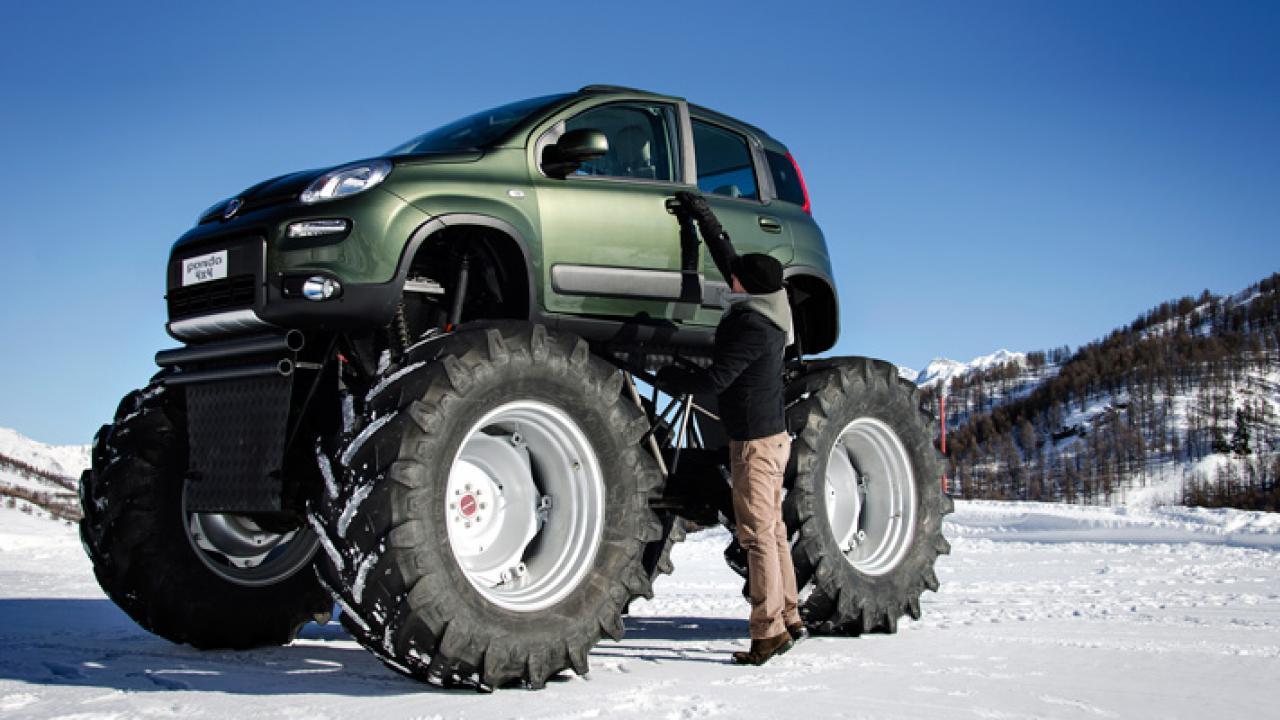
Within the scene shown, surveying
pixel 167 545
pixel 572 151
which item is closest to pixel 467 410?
pixel 572 151

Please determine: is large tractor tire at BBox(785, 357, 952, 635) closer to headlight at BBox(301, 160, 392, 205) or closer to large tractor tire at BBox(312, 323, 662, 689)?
large tractor tire at BBox(312, 323, 662, 689)

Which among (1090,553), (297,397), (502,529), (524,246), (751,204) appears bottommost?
(1090,553)

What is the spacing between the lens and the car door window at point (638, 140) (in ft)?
22.4

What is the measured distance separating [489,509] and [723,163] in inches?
123

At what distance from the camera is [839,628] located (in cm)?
716

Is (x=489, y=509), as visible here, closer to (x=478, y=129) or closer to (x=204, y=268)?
(x=204, y=268)

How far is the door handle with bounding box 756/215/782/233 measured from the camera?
7.39 metres

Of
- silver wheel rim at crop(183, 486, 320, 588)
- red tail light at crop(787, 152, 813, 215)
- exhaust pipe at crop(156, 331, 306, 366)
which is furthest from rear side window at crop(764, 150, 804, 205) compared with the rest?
silver wheel rim at crop(183, 486, 320, 588)

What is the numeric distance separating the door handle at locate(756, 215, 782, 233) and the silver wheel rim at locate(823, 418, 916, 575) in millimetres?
1450

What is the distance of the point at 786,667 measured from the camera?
5715mm

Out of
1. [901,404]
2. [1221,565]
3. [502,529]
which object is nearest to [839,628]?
[901,404]

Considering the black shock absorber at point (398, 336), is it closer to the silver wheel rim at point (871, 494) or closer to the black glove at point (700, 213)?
the black glove at point (700, 213)

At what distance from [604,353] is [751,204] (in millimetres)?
1469

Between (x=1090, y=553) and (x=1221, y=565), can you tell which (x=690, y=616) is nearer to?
(x=1221, y=565)
